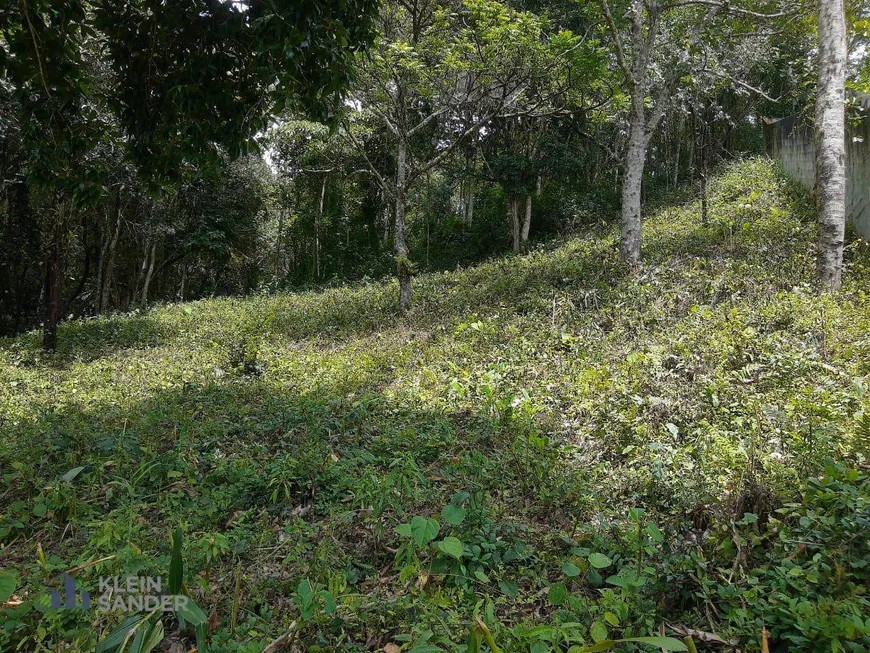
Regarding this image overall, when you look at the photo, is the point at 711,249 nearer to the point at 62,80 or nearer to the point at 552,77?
the point at 552,77

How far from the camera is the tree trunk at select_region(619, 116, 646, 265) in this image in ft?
28.1

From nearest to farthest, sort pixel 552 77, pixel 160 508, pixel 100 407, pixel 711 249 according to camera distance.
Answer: pixel 160 508, pixel 100 407, pixel 711 249, pixel 552 77

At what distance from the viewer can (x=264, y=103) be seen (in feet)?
13.4

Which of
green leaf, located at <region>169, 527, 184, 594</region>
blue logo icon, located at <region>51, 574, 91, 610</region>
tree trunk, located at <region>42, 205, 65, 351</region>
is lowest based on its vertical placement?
blue logo icon, located at <region>51, 574, 91, 610</region>

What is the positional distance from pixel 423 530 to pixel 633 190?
760cm

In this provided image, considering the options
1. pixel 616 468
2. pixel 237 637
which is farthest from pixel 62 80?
pixel 616 468

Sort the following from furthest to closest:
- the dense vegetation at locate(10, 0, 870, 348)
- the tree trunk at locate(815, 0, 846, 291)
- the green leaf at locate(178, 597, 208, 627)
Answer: the tree trunk at locate(815, 0, 846, 291)
the dense vegetation at locate(10, 0, 870, 348)
the green leaf at locate(178, 597, 208, 627)

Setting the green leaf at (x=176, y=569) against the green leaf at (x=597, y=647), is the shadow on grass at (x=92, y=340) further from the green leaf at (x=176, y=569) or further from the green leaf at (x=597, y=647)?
the green leaf at (x=597, y=647)

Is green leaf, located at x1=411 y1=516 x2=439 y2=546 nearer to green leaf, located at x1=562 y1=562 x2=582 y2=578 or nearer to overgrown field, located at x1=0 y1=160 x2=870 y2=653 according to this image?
overgrown field, located at x1=0 y1=160 x2=870 y2=653

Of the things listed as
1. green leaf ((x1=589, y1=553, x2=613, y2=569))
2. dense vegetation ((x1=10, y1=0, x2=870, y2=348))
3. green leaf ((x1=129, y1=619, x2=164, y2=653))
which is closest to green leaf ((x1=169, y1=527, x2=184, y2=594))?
green leaf ((x1=129, y1=619, x2=164, y2=653))

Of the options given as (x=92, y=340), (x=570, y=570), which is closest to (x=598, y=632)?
(x=570, y=570)

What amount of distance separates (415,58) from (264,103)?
5.33 m

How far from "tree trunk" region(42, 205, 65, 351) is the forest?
0.06m

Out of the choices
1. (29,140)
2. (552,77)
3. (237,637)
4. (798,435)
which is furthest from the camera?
(552,77)
